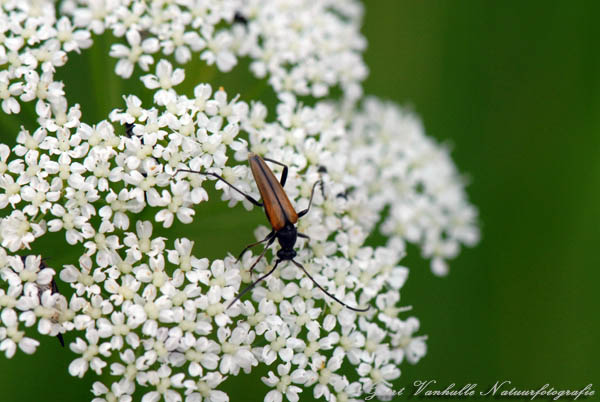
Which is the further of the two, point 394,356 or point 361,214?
point 361,214

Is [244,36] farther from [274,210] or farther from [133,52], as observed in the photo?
[274,210]

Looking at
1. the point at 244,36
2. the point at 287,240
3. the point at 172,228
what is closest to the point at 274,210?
the point at 287,240

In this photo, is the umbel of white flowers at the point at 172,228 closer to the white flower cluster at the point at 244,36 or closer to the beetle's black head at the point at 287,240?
the white flower cluster at the point at 244,36

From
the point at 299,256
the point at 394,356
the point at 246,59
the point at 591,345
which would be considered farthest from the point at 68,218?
the point at 591,345

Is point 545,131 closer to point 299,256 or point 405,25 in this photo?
point 405,25

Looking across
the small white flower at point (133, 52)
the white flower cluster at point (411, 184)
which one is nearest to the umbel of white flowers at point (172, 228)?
the small white flower at point (133, 52)

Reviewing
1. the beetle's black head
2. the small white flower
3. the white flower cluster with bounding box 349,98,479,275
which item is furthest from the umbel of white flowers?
the white flower cluster with bounding box 349,98,479,275
